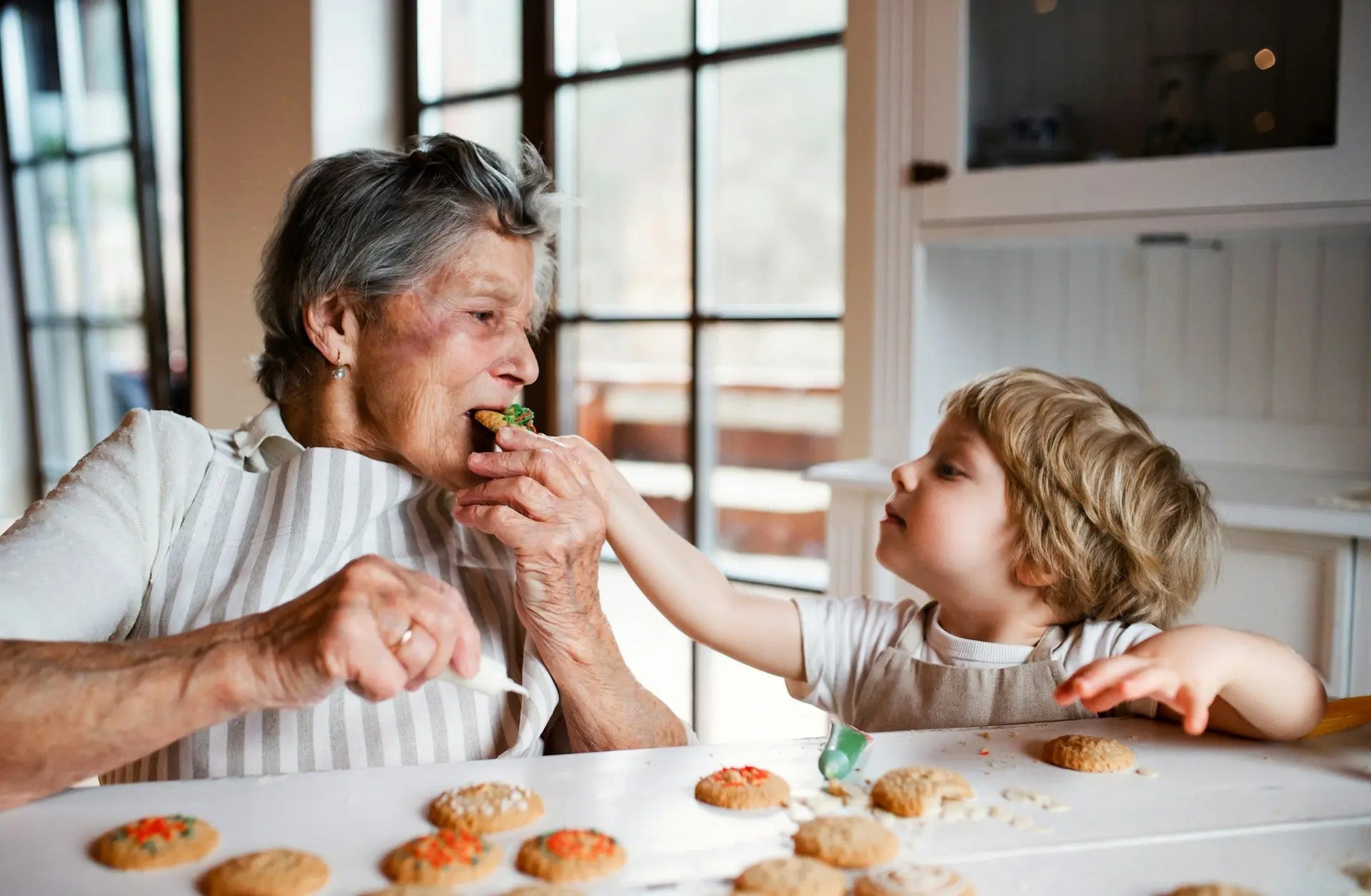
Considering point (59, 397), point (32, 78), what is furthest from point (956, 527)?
point (32, 78)

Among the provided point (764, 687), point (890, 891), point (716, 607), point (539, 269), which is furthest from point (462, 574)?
point (764, 687)

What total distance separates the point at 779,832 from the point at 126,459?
833 millimetres

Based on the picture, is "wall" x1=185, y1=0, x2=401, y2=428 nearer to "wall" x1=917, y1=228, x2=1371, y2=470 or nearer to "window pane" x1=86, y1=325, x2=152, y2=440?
"window pane" x1=86, y1=325, x2=152, y2=440

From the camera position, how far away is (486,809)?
0.90 meters

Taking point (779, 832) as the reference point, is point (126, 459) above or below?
above

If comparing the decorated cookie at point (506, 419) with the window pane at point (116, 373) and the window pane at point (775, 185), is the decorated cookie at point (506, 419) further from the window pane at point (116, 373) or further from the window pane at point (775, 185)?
the window pane at point (116, 373)

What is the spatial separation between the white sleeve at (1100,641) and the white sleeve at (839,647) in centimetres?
22

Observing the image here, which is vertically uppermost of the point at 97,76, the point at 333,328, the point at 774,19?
the point at 97,76

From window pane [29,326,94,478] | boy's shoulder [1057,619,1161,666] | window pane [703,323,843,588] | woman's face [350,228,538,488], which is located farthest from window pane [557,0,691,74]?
window pane [29,326,94,478]

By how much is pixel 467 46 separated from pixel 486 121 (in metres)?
0.27

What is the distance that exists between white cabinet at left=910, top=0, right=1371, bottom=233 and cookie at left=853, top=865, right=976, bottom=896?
154cm

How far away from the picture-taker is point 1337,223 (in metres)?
1.89

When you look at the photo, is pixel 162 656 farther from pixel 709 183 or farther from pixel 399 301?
pixel 709 183

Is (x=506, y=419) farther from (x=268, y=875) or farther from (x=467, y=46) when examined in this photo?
(x=467, y=46)
